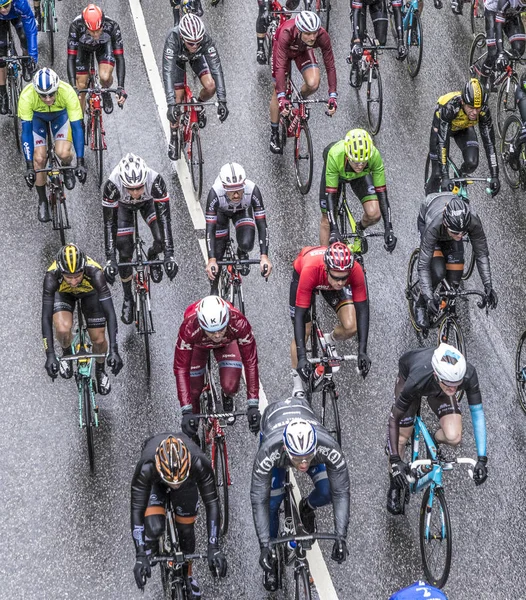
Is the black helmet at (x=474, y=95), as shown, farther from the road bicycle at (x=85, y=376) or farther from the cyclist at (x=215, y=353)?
the road bicycle at (x=85, y=376)

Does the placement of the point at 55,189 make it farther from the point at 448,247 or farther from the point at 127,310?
the point at 448,247

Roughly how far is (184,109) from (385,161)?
301cm

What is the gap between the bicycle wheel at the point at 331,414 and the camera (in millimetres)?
11594

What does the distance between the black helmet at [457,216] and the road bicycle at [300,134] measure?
3373 millimetres

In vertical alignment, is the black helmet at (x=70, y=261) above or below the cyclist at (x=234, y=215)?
below

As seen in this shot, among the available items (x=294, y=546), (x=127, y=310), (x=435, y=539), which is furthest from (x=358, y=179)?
(x=294, y=546)

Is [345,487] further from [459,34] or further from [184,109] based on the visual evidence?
[459,34]

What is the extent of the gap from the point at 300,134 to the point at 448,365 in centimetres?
595

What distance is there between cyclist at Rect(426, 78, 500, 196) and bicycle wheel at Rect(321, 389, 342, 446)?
334cm

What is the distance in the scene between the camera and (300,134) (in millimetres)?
15281

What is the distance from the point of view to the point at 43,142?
14.1 m

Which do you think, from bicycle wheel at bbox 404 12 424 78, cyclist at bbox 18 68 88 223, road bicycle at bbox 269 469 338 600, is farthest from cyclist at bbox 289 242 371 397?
bicycle wheel at bbox 404 12 424 78

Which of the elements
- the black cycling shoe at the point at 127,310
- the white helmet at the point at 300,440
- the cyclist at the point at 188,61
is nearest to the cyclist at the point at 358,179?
the cyclist at the point at 188,61

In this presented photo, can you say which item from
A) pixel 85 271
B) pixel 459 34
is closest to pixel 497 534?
pixel 85 271
